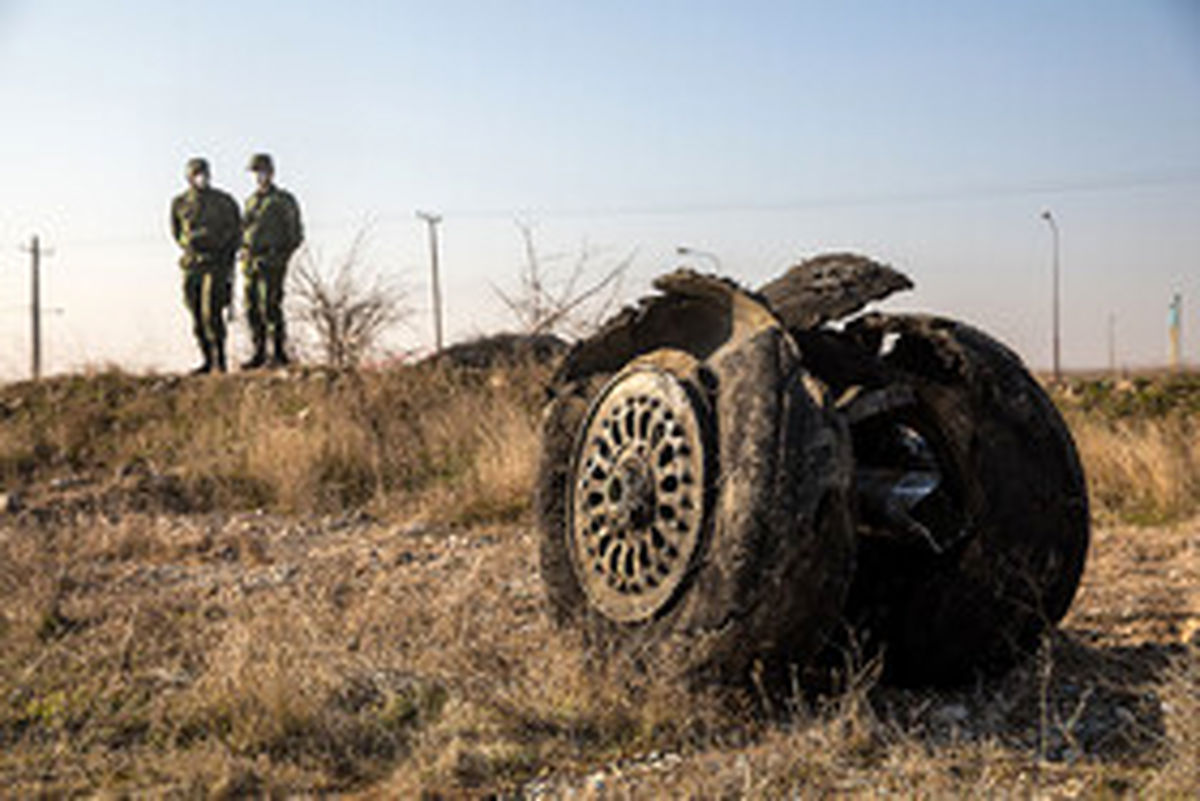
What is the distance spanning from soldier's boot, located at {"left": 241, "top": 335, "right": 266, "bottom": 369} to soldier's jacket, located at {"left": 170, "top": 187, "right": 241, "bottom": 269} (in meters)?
1.12

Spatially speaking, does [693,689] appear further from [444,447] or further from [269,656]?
[444,447]

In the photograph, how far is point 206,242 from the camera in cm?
1559

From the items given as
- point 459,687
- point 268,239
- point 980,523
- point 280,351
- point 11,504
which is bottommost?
point 11,504

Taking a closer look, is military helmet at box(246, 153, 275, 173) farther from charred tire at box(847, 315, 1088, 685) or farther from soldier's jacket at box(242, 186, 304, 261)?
charred tire at box(847, 315, 1088, 685)

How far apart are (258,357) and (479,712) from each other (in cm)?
1297

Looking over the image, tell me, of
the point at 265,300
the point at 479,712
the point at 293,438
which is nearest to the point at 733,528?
the point at 479,712

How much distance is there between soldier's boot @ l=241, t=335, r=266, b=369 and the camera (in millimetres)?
15858

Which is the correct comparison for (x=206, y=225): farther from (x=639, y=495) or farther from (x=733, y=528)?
(x=733, y=528)

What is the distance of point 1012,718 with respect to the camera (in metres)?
4.02

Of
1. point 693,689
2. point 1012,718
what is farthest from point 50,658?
point 1012,718

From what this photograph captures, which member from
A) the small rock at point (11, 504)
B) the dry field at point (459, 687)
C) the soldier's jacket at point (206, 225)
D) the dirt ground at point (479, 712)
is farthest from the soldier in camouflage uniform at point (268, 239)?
the dirt ground at point (479, 712)

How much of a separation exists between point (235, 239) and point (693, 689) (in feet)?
44.0

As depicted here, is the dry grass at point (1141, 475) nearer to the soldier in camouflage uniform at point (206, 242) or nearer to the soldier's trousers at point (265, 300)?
the soldier's trousers at point (265, 300)

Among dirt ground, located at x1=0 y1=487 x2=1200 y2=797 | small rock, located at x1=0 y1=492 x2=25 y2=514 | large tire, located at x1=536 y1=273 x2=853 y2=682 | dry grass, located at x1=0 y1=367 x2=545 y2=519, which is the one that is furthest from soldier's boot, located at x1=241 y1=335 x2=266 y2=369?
large tire, located at x1=536 y1=273 x2=853 y2=682
